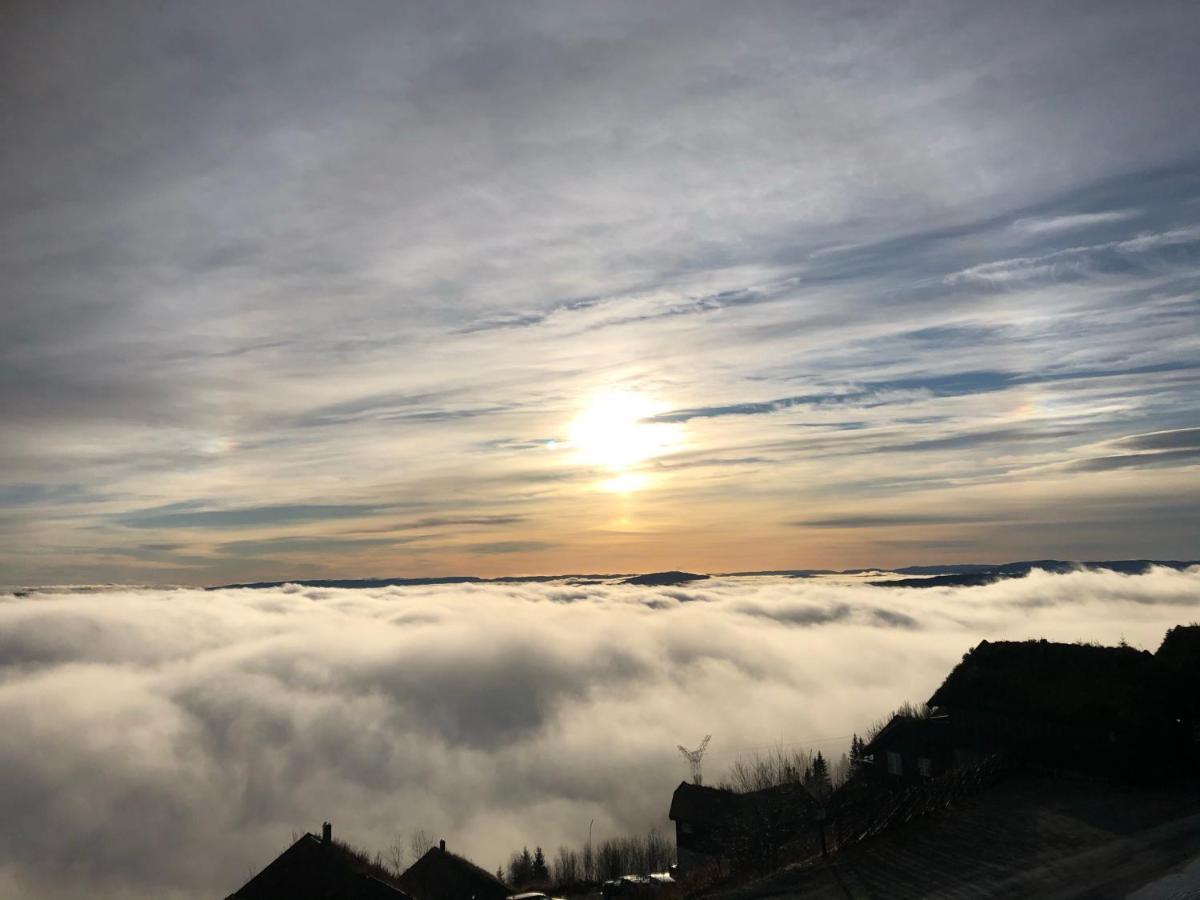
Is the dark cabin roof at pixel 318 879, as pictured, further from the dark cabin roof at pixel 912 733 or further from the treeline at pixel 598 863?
the treeline at pixel 598 863

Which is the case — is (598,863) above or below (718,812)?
below

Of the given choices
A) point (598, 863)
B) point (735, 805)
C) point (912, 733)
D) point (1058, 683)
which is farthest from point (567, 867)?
point (1058, 683)

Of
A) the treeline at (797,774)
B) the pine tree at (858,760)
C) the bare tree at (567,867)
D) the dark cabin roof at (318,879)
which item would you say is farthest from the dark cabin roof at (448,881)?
the bare tree at (567,867)

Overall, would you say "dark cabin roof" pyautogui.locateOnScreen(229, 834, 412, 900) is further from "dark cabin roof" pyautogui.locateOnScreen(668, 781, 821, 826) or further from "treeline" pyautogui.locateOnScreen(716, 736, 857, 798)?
"treeline" pyautogui.locateOnScreen(716, 736, 857, 798)

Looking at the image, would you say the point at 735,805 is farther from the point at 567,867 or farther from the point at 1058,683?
the point at 567,867

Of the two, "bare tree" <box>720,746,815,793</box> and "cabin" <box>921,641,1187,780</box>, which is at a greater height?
"cabin" <box>921,641,1187,780</box>

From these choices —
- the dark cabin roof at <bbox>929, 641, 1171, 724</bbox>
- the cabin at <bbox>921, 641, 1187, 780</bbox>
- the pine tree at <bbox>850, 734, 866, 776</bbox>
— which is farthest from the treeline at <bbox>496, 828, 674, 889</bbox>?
the cabin at <bbox>921, 641, 1187, 780</bbox>
